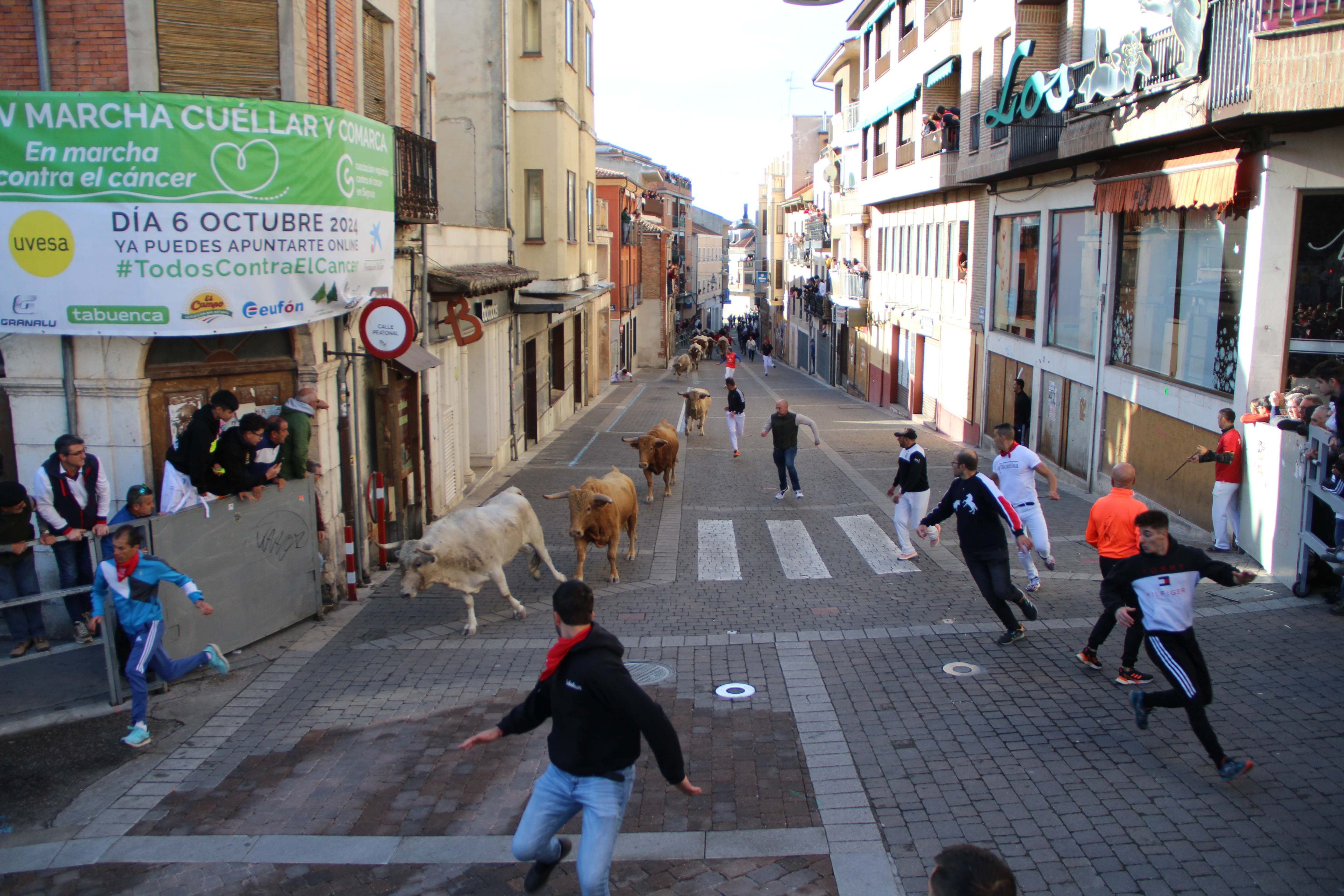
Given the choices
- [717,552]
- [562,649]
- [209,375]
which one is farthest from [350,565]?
[562,649]

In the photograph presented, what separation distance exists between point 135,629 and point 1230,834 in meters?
7.49

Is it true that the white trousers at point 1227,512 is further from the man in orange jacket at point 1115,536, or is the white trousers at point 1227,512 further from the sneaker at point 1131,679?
the sneaker at point 1131,679

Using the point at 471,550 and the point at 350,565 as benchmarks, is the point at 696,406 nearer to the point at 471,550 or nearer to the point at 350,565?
the point at 350,565

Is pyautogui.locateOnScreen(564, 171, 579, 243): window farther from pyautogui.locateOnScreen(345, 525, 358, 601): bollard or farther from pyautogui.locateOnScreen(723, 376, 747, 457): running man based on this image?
pyautogui.locateOnScreen(345, 525, 358, 601): bollard

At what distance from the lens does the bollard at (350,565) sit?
11102 millimetres

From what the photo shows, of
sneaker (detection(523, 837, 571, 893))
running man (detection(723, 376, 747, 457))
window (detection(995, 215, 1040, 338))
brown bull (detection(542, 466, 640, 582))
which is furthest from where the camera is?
window (detection(995, 215, 1040, 338))

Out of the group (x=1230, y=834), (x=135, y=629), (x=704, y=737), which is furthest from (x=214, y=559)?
(x=1230, y=834)

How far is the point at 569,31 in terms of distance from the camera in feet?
82.1

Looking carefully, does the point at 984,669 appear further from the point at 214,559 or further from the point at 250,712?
the point at 214,559

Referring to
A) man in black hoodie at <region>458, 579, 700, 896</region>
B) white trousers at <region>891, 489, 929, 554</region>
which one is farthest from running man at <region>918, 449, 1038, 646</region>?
man in black hoodie at <region>458, 579, 700, 896</region>

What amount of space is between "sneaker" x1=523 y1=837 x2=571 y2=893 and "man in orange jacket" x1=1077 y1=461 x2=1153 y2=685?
16.1 feet

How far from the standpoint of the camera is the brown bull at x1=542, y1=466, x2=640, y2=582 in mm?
11500

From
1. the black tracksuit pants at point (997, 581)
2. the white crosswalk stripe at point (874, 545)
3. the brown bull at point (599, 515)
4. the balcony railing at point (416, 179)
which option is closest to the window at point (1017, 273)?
the white crosswalk stripe at point (874, 545)

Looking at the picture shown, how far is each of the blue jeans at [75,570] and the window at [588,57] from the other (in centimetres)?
2131
